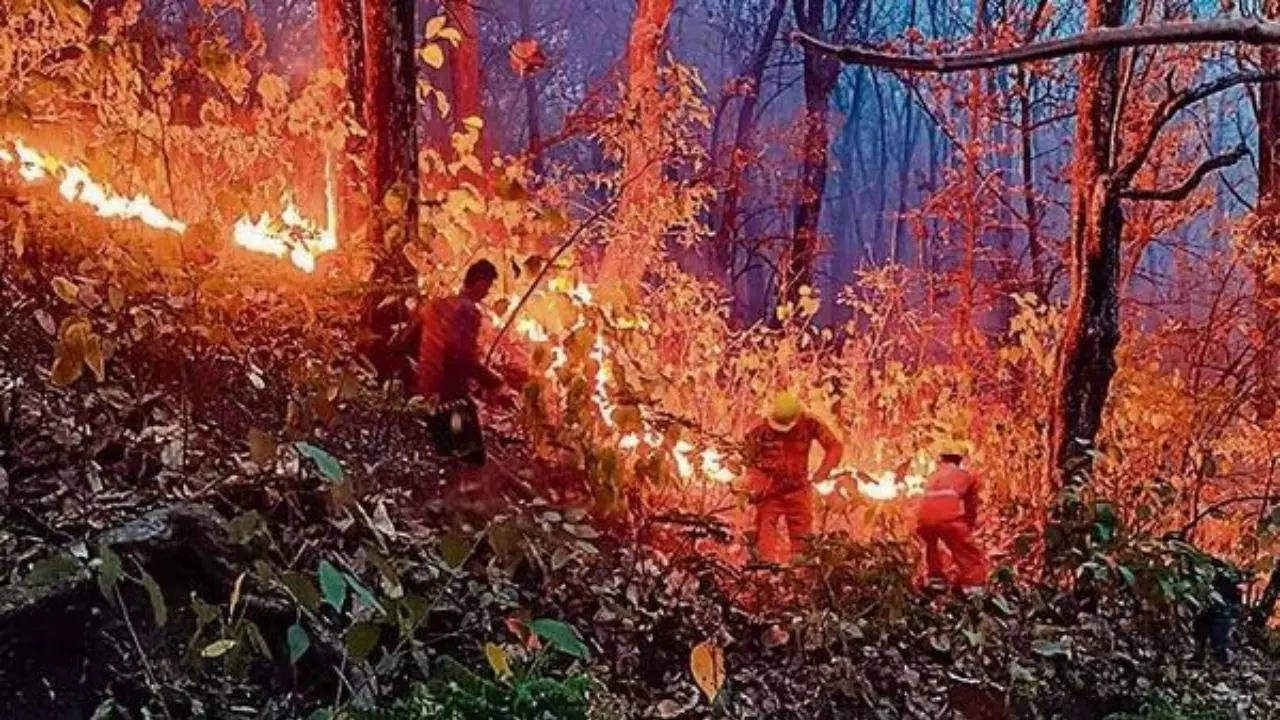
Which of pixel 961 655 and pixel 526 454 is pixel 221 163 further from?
pixel 961 655

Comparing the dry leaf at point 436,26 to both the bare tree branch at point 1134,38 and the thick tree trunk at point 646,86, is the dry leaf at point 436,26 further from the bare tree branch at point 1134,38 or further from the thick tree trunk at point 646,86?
the thick tree trunk at point 646,86

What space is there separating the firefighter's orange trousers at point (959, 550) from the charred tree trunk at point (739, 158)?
13.2 m

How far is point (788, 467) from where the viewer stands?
8117 millimetres

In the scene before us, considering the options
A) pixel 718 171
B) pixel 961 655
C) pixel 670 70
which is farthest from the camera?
pixel 718 171

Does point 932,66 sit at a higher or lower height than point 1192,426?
higher

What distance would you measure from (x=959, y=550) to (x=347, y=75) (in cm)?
544

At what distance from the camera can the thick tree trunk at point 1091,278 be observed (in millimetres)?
7438

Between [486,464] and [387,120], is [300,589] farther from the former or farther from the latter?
[387,120]

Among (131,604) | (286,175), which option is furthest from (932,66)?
(286,175)

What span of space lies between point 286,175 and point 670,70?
4.98 metres

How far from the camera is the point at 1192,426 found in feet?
31.2

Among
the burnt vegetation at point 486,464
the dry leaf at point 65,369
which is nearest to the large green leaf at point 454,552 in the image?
the burnt vegetation at point 486,464

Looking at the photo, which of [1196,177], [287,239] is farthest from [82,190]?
[1196,177]

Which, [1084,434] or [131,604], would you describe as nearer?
[131,604]
